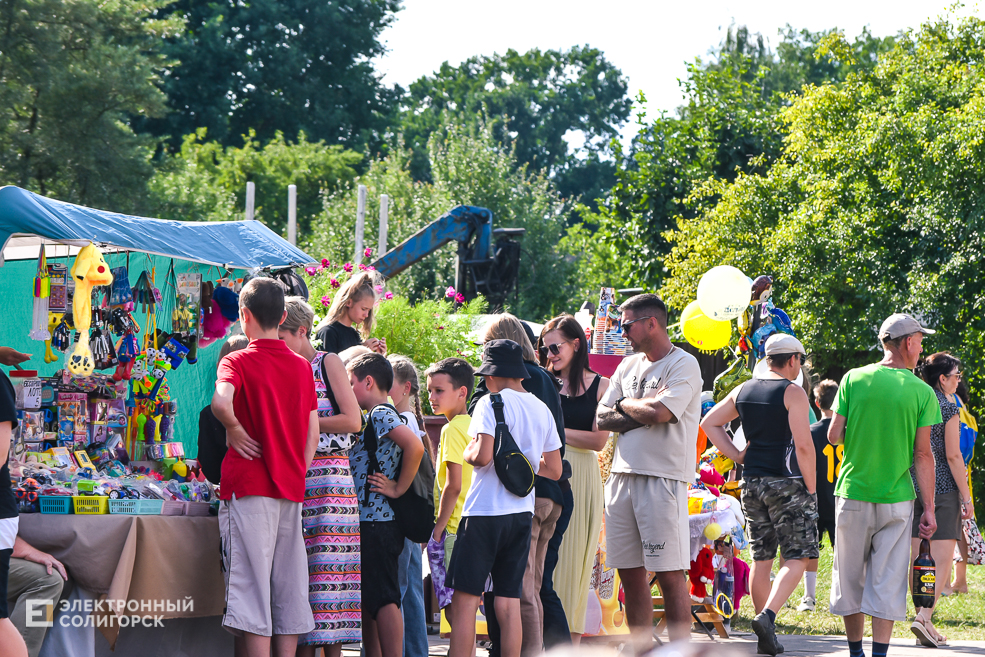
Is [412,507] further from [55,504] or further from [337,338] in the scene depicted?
[55,504]

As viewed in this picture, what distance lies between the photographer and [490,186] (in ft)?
83.4

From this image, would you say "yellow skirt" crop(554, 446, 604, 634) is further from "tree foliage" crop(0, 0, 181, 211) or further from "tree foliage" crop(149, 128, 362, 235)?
"tree foliage" crop(149, 128, 362, 235)

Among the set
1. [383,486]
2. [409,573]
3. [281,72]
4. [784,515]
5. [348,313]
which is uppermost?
[281,72]

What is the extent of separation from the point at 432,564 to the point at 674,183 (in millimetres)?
17383

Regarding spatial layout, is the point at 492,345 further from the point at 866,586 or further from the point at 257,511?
the point at 866,586

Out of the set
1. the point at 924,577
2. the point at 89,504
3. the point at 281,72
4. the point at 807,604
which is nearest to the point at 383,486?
the point at 89,504

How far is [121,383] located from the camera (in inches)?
221

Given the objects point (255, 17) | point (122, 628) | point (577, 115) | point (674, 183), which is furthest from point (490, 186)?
point (577, 115)

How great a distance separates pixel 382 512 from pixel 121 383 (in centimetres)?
193

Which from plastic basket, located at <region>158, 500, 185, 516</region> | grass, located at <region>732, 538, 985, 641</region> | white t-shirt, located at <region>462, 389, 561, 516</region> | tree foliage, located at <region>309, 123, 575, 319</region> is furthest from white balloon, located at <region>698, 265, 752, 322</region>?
tree foliage, located at <region>309, 123, 575, 319</region>

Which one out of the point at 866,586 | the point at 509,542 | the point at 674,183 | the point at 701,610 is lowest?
the point at 701,610

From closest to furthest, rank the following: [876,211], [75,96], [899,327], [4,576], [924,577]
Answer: [4,576], [899,327], [924,577], [876,211], [75,96]

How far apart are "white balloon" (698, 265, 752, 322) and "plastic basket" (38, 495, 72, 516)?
16.7ft

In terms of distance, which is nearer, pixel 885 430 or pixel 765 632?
pixel 885 430
